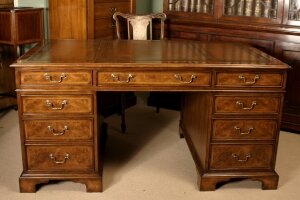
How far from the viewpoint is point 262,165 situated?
270 centimetres

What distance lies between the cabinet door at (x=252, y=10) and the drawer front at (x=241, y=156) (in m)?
1.48

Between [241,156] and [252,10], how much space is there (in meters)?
1.68

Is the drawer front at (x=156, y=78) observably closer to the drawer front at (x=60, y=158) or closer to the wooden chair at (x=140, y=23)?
the drawer front at (x=60, y=158)

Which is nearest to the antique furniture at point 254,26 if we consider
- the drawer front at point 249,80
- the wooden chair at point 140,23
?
the wooden chair at point 140,23

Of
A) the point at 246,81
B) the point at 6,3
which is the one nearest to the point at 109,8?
the point at 6,3

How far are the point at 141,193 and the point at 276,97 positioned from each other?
40.3 inches

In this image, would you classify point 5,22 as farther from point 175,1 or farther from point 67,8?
point 175,1

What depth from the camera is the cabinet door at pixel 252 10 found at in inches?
145

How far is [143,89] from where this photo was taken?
2.50 m

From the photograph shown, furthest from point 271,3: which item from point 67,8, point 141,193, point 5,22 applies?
point 5,22

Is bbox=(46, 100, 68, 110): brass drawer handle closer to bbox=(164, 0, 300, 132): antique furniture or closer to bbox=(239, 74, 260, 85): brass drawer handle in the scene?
bbox=(239, 74, 260, 85): brass drawer handle

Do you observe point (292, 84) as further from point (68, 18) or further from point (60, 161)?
point (60, 161)

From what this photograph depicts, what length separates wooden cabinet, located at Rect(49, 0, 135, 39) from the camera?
12.1 feet

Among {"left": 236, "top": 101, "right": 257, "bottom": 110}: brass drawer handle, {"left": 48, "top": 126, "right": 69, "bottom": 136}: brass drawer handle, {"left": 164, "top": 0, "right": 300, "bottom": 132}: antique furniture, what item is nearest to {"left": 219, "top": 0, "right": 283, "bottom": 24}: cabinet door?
{"left": 164, "top": 0, "right": 300, "bottom": 132}: antique furniture
